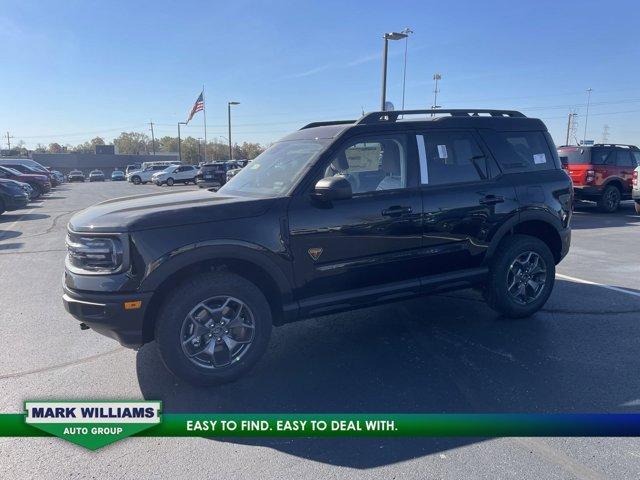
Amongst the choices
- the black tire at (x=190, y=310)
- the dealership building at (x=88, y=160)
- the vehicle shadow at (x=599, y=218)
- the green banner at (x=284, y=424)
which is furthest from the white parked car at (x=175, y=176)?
the dealership building at (x=88, y=160)

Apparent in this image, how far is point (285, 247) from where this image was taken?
3.59 m

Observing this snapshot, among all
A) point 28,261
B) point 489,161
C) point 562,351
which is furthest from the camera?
point 28,261

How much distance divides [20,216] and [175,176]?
21762 mm

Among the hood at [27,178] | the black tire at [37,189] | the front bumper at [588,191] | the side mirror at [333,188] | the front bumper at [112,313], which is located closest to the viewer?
the front bumper at [112,313]

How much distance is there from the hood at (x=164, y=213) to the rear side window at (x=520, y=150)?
255cm

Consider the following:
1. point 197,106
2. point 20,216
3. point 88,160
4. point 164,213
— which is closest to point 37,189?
point 20,216

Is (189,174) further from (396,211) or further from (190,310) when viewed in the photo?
(190,310)

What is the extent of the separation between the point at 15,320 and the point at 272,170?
3385mm

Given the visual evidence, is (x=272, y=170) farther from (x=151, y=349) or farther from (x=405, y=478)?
(x=405, y=478)

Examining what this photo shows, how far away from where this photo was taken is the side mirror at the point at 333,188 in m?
3.52

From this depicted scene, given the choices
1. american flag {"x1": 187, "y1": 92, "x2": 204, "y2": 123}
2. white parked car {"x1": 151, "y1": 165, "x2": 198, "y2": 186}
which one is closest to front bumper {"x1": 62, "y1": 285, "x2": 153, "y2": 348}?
white parked car {"x1": 151, "y1": 165, "x2": 198, "y2": 186}

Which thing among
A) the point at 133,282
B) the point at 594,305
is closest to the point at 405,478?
the point at 133,282

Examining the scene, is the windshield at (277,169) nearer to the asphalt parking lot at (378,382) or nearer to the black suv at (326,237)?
the black suv at (326,237)

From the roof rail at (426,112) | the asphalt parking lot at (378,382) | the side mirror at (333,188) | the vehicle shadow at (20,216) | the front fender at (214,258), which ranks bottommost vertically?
the vehicle shadow at (20,216)
